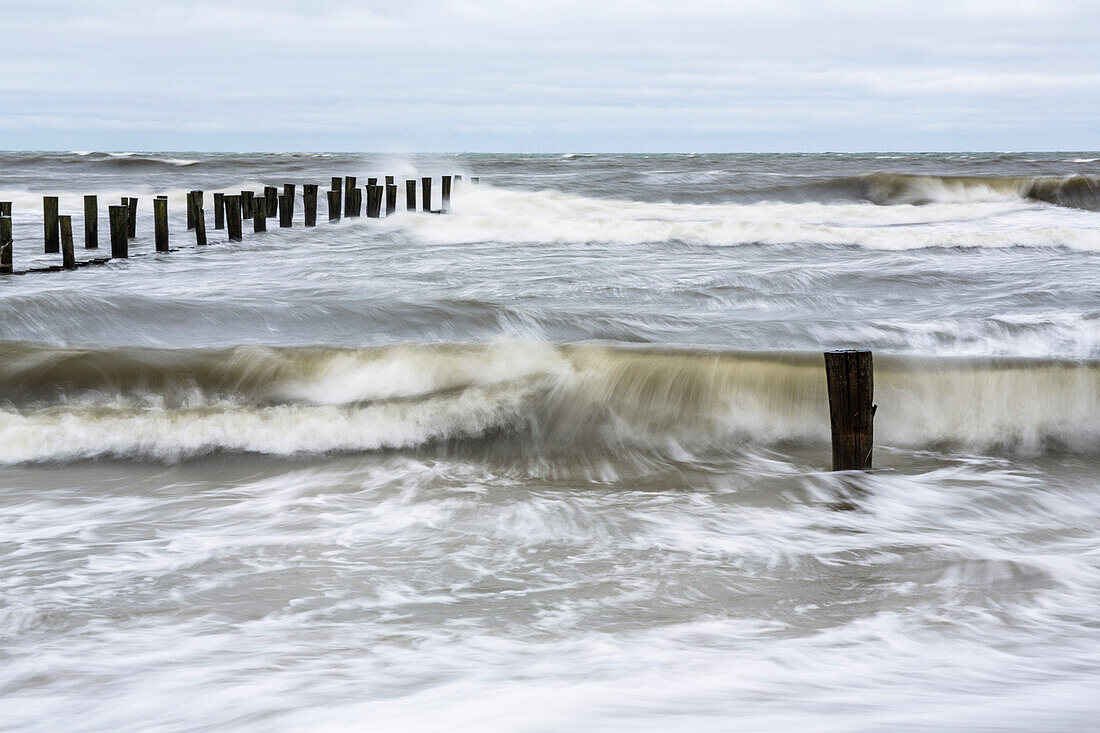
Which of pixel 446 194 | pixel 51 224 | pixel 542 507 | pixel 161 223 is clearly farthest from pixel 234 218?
pixel 542 507

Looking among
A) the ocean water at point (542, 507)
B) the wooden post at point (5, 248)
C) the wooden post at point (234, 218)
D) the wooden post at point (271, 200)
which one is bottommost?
the ocean water at point (542, 507)

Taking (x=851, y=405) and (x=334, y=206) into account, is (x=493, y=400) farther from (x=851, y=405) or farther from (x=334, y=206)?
(x=334, y=206)

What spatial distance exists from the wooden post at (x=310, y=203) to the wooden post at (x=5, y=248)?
806 cm

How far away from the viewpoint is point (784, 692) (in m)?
3.61

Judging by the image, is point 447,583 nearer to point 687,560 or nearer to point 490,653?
point 490,653

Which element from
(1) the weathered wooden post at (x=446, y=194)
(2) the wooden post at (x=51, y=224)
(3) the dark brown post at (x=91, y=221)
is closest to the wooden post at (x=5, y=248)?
(2) the wooden post at (x=51, y=224)

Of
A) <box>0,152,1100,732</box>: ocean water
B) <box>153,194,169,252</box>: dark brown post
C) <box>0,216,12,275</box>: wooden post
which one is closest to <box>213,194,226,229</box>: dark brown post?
<box>153,194,169,252</box>: dark brown post

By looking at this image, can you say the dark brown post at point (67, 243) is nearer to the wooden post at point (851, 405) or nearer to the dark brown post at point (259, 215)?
the dark brown post at point (259, 215)

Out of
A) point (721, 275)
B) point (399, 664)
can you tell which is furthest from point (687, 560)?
point (721, 275)

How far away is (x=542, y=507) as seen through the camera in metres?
5.93

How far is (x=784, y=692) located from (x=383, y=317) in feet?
26.4

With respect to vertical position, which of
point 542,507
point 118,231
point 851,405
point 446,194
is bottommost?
point 542,507

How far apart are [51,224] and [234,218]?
379 cm

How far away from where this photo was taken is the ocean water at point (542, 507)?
145 inches
